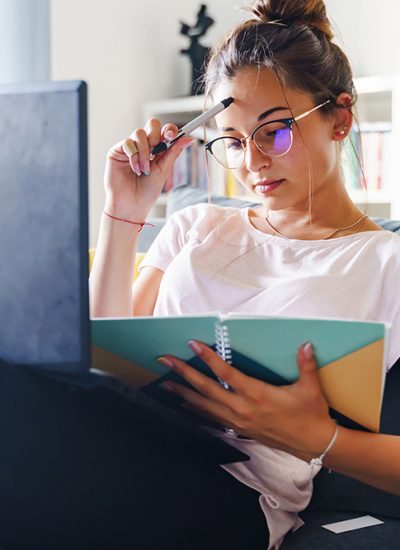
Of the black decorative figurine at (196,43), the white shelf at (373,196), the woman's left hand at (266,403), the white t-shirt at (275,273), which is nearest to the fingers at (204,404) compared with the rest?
the woman's left hand at (266,403)

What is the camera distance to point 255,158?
1.24 m

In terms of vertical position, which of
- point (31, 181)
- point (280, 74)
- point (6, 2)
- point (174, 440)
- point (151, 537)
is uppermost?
point (6, 2)

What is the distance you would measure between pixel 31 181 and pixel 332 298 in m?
0.54

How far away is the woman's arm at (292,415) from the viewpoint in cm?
86

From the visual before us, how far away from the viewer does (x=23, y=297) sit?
0.77 metres

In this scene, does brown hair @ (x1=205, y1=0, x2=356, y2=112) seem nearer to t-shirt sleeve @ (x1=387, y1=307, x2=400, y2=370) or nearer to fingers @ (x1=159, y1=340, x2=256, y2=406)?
t-shirt sleeve @ (x1=387, y1=307, x2=400, y2=370)

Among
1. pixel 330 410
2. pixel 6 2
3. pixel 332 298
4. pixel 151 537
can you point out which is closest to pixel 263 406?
pixel 330 410

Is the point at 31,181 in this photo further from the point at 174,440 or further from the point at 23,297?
the point at 174,440

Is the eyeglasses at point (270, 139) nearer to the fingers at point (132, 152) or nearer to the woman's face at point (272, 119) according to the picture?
the woman's face at point (272, 119)

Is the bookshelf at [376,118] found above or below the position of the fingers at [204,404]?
above

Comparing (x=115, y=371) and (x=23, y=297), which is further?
(x=115, y=371)

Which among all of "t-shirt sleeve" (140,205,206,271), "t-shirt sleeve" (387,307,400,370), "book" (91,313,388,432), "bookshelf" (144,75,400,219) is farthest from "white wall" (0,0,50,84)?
"book" (91,313,388,432)

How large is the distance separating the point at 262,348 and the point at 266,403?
9 centimetres

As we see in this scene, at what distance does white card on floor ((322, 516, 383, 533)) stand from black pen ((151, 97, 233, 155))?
1.97 feet
